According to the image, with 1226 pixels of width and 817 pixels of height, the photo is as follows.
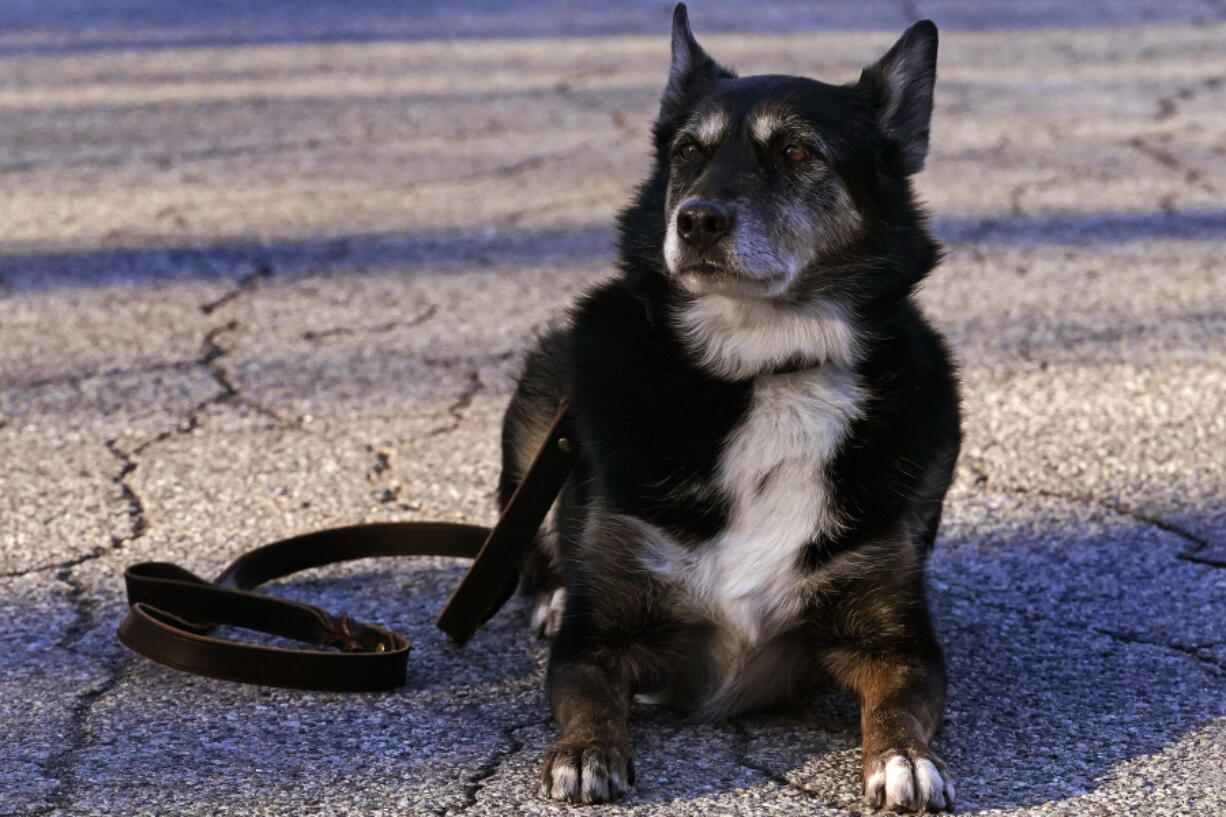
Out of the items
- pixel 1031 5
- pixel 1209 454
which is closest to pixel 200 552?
pixel 1209 454

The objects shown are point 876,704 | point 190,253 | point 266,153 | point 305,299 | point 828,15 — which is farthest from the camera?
point 828,15

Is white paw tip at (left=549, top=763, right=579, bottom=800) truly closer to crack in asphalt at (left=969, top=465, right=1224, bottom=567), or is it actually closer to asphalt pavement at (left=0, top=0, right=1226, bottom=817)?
asphalt pavement at (left=0, top=0, right=1226, bottom=817)

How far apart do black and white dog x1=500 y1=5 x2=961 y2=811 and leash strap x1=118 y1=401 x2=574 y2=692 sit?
6.2 inches

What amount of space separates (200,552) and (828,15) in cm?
826

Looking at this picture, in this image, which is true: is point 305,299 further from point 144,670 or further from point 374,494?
point 144,670

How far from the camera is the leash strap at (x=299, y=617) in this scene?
9.30 feet

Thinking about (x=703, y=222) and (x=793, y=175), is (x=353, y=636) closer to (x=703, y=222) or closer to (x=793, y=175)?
(x=703, y=222)

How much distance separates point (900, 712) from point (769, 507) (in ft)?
1.30

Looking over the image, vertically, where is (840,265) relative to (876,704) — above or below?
above

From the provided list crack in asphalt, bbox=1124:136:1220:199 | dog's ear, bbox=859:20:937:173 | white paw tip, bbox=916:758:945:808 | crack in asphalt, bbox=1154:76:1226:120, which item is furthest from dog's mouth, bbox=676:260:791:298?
crack in asphalt, bbox=1154:76:1226:120

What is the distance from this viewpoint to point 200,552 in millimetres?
3461

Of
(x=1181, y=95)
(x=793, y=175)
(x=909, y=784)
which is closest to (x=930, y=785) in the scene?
(x=909, y=784)

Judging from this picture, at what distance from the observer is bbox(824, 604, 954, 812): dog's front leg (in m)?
2.42

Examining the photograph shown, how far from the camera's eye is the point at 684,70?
3.11 m
